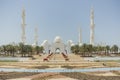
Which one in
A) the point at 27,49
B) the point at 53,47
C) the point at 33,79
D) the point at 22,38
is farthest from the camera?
the point at 53,47

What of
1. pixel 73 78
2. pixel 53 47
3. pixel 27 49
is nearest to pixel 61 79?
pixel 73 78

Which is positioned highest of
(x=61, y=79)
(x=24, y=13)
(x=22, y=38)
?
(x=24, y=13)

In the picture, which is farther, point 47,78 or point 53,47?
point 53,47

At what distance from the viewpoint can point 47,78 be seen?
78.5 feet

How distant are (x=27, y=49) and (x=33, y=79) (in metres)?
49.0

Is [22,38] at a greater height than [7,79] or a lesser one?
greater

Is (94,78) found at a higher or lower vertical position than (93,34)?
lower

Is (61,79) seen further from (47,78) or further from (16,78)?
(16,78)

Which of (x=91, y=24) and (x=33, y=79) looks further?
(x=91, y=24)

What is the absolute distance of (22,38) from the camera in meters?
83.5

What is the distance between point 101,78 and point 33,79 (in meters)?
6.36

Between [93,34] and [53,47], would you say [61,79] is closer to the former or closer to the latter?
[93,34]

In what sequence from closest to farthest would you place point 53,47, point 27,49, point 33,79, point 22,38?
point 33,79 → point 27,49 → point 22,38 → point 53,47

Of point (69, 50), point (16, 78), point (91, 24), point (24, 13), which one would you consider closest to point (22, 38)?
point (24, 13)
